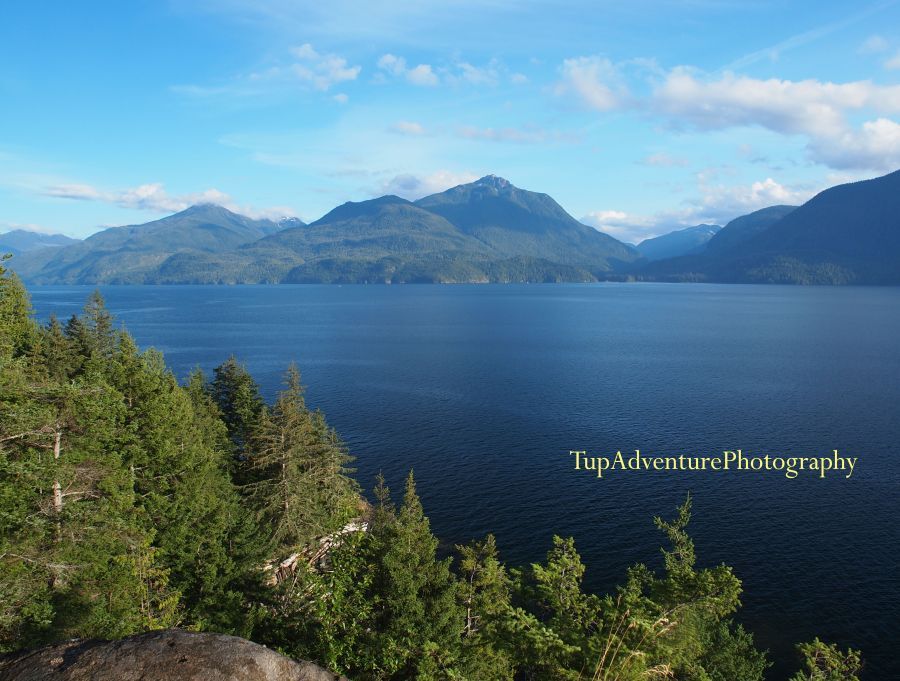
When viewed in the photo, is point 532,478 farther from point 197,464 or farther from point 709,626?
point 197,464

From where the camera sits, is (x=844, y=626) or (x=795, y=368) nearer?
(x=844, y=626)

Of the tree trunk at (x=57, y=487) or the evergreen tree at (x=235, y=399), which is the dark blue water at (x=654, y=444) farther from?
the tree trunk at (x=57, y=487)

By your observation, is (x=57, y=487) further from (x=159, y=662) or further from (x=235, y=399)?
(x=235, y=399)

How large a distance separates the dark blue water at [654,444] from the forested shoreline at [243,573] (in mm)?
11281

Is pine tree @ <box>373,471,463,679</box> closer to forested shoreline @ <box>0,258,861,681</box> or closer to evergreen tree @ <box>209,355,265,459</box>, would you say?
forested shoreline @ <box>0,258,861,681</box>

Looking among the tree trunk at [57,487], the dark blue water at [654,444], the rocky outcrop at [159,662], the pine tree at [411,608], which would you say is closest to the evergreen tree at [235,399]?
the dark blue water at [654,444]

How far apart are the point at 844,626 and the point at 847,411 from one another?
62.8 meters

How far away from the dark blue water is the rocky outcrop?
4665cm

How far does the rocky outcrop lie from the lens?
7805 mm

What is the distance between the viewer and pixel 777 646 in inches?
1658

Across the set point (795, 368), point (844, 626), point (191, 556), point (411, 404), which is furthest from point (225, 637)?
point (795, 368)

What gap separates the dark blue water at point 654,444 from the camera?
49562mm

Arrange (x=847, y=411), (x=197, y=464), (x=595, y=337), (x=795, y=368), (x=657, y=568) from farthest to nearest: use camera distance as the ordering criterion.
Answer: (x=595, y=337)
(x=795, y=368)
(x=847, y=411)
(x=657, y=568)
(x=197, y=464)

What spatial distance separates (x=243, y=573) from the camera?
3039cm
